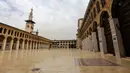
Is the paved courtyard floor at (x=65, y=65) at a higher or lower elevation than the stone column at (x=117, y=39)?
lower

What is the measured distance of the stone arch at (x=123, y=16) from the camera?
19.4 ft

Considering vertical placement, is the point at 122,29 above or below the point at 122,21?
below

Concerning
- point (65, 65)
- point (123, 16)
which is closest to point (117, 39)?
point (123, 16)

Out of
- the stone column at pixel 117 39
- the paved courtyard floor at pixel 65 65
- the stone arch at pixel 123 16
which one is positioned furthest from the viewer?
the stone column at pixel 117 39

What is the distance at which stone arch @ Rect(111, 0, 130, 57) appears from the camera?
5.91 metres

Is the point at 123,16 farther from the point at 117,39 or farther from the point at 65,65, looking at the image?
the point at 65,65

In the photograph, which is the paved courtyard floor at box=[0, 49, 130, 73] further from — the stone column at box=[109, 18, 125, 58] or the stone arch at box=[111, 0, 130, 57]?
the stone arch at box=[111, 0, 130, 57]

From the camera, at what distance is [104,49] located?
32.0 ft

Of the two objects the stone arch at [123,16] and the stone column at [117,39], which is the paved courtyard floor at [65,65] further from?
the stone arch at [123,16]

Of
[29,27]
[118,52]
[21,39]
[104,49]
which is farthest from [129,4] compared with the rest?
[29,27]

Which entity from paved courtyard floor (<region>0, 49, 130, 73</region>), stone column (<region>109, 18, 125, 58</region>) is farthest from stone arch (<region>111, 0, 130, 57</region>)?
paved courtyard floor (<region>0, 49, 130, 73</region>)

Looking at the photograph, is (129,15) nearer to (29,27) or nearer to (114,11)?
(114,11)

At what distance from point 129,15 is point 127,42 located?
207cm

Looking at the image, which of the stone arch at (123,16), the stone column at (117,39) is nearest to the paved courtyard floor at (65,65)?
the stone column at (117,39)
